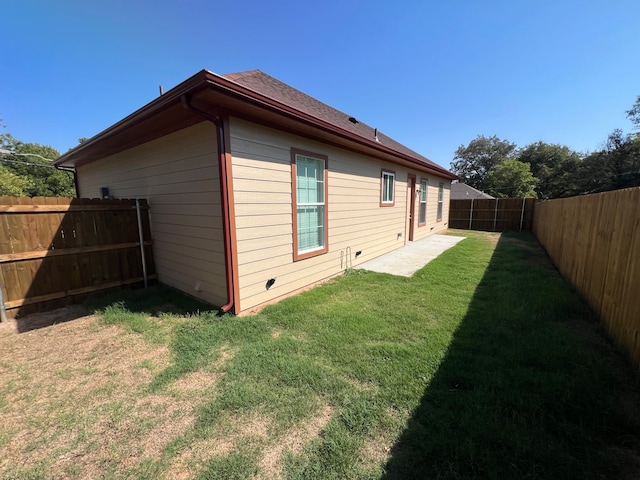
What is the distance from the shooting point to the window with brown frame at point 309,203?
4.51m

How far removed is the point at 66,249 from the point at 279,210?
3700 mm

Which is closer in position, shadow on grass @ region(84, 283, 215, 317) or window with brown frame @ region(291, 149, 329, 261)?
shadow on grass @ region(84, 283, 215, 317)

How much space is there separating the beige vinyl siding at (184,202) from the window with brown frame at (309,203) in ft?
4.29

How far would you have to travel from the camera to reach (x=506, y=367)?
2.41 metres

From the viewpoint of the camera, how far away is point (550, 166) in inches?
1380

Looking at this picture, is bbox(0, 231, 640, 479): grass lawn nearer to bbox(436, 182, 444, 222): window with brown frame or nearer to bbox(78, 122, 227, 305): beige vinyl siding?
bbox(78, 122, 227, 305): beige vinyl siding

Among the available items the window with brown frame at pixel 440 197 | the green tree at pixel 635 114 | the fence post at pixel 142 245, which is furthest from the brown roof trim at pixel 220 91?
the green tree at pixel 635 114

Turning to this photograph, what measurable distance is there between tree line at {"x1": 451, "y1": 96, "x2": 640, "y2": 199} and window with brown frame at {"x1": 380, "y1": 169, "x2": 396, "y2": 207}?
99.8 feet

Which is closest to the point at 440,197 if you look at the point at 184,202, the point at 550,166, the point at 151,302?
the point at 184,202

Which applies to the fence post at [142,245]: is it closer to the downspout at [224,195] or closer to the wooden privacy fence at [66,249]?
the wooden privacy fence at [66,249]

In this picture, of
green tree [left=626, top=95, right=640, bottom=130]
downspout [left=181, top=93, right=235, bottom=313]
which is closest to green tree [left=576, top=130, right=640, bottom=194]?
green tree [left=626, top=95, right=640, bottom=130]

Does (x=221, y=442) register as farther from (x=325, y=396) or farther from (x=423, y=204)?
(x=423, y=204)

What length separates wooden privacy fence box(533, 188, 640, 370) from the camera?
97.0 inches

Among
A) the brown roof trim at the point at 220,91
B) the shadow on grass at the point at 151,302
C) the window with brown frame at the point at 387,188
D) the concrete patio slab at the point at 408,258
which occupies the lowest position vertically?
the shadow on grass at the point at 151,302
